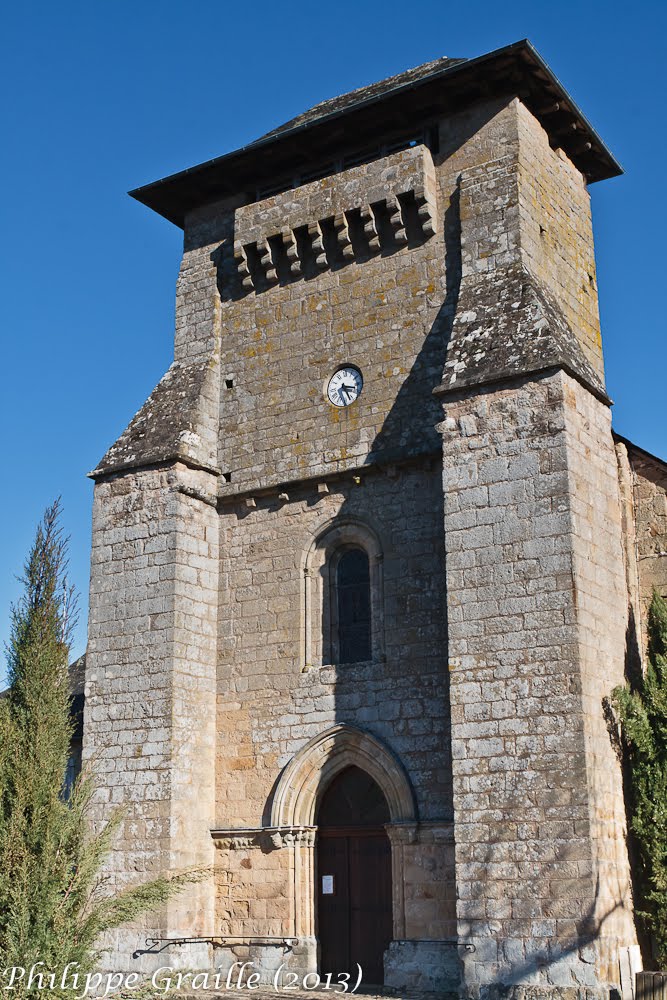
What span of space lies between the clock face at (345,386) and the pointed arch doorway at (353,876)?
14.4 feet

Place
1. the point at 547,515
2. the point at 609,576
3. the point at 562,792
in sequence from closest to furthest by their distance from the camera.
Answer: the point at 562,792, the point at 547,515, the point at 609,576

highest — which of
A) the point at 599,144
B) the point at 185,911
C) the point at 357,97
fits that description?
the point at 357,97

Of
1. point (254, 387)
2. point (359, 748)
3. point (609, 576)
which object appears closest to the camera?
point (609, 576)

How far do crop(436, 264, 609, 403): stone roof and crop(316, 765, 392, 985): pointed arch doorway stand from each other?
186 inches

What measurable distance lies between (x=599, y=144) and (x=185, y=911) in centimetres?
1088

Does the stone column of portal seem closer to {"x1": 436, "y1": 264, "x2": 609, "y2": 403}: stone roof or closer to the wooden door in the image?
the wooden door

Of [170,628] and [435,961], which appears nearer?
[435,961]

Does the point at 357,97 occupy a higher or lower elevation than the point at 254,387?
higher

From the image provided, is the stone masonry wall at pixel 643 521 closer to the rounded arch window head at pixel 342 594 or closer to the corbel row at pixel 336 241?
the rounded arch window head at pixel 342 594

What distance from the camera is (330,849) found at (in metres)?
13.0

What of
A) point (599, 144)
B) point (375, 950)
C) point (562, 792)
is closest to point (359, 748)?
point (375, 950)

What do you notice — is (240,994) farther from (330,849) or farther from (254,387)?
(254,387)

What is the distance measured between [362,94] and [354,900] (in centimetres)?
1043

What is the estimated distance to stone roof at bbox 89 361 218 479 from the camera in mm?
14047
